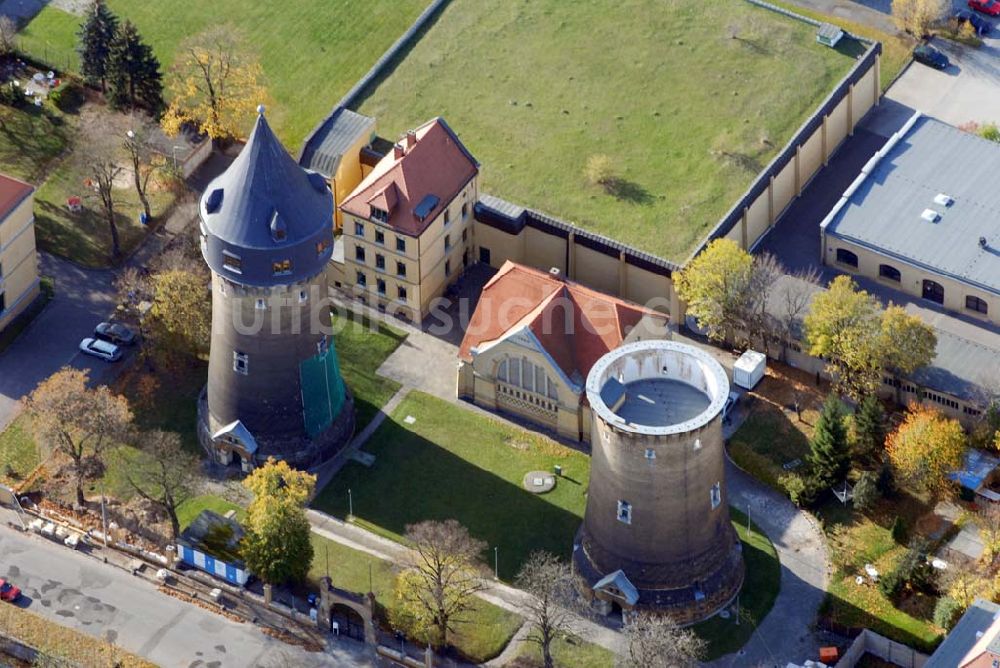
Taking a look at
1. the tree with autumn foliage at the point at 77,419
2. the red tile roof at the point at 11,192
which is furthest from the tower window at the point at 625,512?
the red tile roof at the point at 11,192

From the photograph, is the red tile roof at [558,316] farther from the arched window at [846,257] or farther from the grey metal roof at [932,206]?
the grey metal roof at [932,206]

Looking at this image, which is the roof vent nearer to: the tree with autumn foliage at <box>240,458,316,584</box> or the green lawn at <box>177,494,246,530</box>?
the tree with autumn foliage at <box>240,458,316,584</box>

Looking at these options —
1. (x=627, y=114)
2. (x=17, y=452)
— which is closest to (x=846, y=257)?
(x=627, y=114)

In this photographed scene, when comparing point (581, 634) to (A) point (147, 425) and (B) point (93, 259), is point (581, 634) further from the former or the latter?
(B) point (93, 259)

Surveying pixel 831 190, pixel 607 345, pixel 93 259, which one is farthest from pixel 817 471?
pixel 93 259

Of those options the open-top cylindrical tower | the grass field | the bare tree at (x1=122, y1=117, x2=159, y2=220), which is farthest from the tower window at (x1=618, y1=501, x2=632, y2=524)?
the bare tree at (x1=122, y1=117, x2=159, y2=220)
